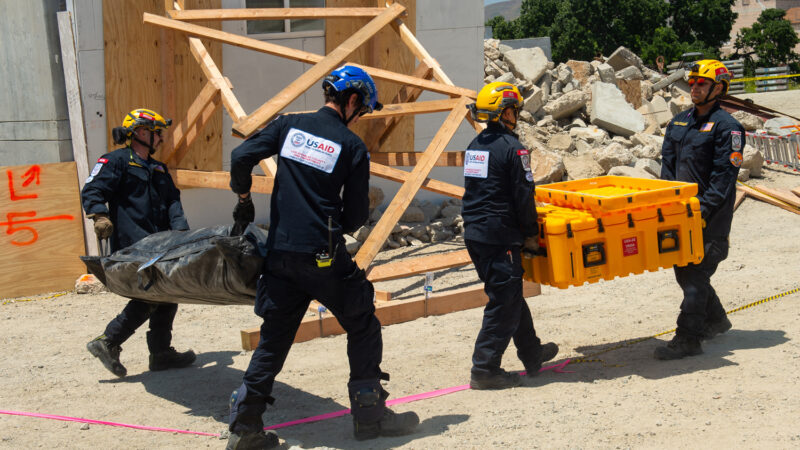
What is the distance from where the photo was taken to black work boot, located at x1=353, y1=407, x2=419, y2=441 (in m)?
4.50

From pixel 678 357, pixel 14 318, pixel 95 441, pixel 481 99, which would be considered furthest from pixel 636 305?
pixel 14 318

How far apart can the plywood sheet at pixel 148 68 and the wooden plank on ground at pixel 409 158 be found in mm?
2002

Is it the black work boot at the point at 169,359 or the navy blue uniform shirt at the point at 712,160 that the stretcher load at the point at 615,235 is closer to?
the navy blue uniform shirt at the point at 712,160

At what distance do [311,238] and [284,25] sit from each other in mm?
6184

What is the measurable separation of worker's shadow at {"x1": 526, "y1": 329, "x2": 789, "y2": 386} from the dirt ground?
0.02 meters

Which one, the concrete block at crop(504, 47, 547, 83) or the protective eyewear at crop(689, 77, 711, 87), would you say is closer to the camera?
the protective eyewear at crop(689, 77, 711, 87)

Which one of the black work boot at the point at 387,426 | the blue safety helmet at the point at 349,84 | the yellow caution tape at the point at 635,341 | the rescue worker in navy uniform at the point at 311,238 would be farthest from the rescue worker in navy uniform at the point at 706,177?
the blue safety helmet at the point at 349,84

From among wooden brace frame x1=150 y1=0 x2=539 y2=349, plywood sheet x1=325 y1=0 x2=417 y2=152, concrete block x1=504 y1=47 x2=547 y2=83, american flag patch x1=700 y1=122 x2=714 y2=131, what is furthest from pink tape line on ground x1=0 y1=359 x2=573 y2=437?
concrete block x1=504 y1=47 x2=547 y2=83

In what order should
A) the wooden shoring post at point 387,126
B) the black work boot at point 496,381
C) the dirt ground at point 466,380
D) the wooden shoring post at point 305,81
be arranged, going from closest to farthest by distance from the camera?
the dirt ground at point 466,380 < the black work boot at point 496,381 < the wooden shoring post at point 305,81 < the wooden shoring post at point 387,126

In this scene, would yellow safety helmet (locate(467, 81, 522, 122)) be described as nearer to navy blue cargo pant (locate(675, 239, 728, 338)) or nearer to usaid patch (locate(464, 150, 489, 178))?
usaid patch (locate(464, 150, 489, 178))

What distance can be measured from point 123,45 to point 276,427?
5.19 m

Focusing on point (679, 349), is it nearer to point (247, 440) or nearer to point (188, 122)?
point (247, 440)

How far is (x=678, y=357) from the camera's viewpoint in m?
5.65

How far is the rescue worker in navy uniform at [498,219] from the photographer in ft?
16.4
